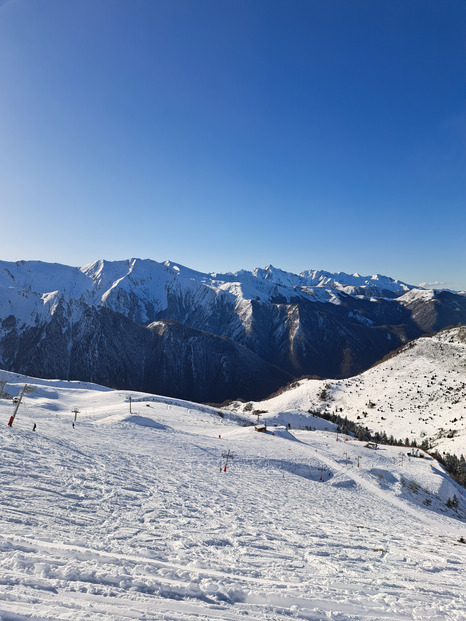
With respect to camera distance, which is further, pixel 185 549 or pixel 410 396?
pixel 410 396

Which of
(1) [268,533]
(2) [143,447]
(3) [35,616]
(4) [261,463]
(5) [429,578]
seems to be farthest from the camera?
Answer: (4) [261,463]

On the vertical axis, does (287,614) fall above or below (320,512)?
above

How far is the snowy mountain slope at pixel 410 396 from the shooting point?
294ft

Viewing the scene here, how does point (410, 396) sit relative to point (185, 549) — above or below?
above

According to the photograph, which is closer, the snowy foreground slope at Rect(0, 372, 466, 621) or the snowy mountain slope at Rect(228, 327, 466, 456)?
the snowy foreground slope at Rect(0, 372, 466, 621)

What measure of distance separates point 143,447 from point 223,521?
53.1ft

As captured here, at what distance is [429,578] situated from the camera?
957 cm

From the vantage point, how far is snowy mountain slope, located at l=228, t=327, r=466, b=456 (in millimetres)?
89562

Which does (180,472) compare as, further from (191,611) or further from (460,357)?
(460,357)

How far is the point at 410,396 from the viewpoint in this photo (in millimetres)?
110375

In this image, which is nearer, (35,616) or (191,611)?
(35,616)

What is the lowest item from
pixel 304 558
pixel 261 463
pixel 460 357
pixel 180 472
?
pixel 261 463

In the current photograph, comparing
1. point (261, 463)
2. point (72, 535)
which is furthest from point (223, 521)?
point (261, 463)

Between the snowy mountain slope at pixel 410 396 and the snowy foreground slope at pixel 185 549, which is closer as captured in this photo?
the snowy foreground slope at pixel 185 549
